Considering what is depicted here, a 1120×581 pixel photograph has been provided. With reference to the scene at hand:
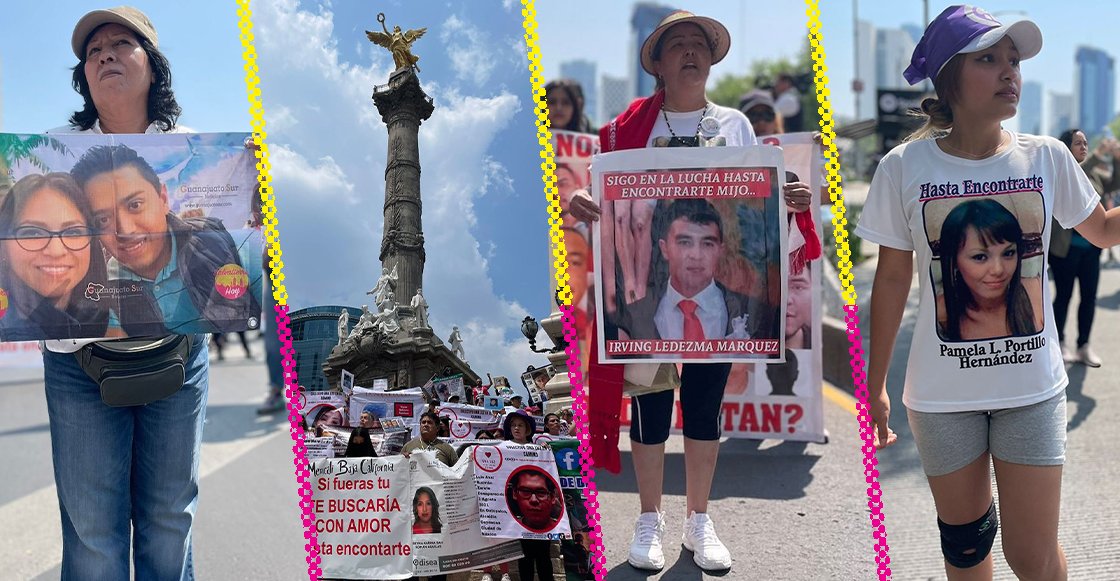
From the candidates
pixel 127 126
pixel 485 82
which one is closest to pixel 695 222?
pixel 485 82

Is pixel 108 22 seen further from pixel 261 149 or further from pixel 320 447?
pixel 320 447

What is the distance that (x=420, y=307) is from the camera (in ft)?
9.29

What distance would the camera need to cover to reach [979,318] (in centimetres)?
253

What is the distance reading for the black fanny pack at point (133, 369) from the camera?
9.06 feet

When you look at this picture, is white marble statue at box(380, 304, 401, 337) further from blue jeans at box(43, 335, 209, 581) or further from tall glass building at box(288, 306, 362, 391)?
blue jeans at box(43, 335, 209, 581)

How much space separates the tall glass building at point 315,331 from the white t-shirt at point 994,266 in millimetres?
1611

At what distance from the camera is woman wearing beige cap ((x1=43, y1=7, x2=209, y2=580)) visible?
2.85 meters

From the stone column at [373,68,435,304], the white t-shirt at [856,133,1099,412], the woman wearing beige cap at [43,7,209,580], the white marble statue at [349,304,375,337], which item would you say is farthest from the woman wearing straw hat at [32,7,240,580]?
the white t-shirt at [856,133,1099,412]

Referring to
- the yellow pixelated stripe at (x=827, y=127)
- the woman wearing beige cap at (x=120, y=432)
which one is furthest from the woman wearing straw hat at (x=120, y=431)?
the yellow pixelated stripe at (x=827, y=127)

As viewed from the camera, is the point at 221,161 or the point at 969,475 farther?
the point at 221,161

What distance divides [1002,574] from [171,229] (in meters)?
3.45

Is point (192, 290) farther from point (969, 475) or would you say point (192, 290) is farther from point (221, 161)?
point (969, 475)

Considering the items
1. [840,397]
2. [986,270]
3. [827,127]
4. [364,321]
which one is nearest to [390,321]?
[364,321]

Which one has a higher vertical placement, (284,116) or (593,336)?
(284,116)
